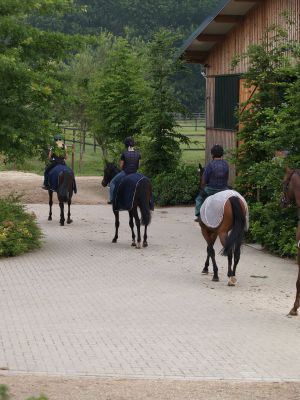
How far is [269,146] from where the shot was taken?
1853cm

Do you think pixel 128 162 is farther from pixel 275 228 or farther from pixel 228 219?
pixel 228 219

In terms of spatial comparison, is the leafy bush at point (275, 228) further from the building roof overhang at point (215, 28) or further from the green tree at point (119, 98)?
the green tree at point (119, 98)

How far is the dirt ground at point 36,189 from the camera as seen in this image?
29.8m

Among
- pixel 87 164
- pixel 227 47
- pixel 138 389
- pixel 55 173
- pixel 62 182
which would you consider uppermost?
pixel 227 47

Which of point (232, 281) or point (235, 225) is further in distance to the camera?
point (232, 281)

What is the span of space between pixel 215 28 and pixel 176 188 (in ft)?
16.1

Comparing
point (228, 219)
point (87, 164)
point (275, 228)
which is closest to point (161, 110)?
point (275, 228)

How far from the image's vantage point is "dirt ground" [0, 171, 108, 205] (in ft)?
97.6

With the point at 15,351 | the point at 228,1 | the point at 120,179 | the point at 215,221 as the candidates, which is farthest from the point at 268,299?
the point at 228,1

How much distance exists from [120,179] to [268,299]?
667 cm

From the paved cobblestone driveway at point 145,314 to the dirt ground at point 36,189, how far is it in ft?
30.7

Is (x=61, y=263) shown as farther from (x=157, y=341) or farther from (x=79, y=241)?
(x=157, y=341)

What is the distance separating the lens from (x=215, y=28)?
27.6 metres

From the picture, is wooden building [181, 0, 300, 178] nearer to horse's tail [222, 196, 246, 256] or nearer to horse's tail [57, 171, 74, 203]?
horse's tail [57, 171, 74, 203]
